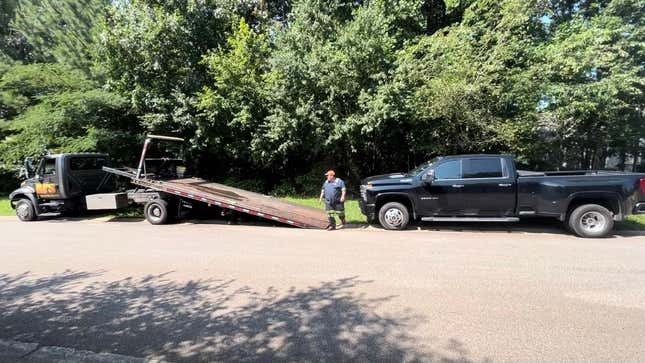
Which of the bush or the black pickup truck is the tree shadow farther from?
the bush

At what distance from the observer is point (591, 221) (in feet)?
26.2

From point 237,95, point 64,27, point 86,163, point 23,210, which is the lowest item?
point 23,210

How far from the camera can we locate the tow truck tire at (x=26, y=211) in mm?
11844

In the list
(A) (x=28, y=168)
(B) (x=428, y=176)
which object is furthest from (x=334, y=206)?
(A) (x=28, y=168)

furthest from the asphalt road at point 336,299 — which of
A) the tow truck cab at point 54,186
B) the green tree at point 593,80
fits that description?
the green tree at point 593,80

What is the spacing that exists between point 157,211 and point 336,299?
7974 millimetres

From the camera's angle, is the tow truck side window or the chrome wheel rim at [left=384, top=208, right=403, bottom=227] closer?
the chrome wheel rim at [left=384, top=208, right=403, bottom=227]

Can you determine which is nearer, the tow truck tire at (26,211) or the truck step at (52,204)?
the truck step at (52,204)

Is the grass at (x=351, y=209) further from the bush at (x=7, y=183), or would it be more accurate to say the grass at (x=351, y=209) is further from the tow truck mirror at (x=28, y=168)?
the bush at (x=7, y=183)

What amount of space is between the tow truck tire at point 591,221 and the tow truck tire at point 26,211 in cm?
1583

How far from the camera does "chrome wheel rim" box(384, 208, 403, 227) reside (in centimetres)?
903

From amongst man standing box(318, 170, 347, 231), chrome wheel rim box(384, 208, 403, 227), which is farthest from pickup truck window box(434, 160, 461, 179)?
man standing box(318, 170, 347, 231)

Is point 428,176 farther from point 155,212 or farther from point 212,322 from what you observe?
point 155,212

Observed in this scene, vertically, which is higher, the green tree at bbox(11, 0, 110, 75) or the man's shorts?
the green tree at bbox(11, 0, 110, 75)
